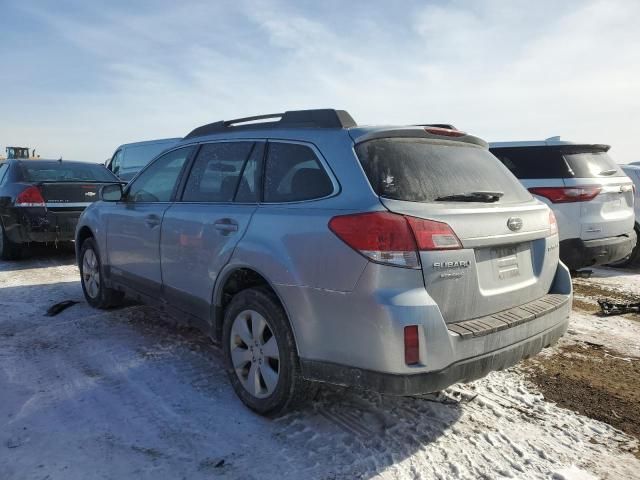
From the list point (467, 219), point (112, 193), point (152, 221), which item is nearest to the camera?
point (467, 219)

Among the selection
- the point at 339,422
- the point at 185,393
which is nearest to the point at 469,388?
the point at 339,422

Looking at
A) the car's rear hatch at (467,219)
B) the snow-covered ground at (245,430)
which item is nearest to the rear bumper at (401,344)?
the car's rear hatch at (467,219)

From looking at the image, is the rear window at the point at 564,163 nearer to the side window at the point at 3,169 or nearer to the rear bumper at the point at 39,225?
the rear bumper at the point at 39,225

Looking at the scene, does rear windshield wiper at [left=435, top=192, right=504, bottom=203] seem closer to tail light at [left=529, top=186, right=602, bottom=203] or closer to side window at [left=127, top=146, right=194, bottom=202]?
side window at [left=127, top=146, right=194, bottom=202]

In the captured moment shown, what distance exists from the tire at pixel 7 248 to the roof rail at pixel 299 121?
18.4ft

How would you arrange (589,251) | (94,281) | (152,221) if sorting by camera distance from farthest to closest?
(589,251) → (94,281) → (152,221)

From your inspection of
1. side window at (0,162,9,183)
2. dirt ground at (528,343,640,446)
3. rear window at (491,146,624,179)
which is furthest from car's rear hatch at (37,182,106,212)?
dirt ground at (528,343,640,446)

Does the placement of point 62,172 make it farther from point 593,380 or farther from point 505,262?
point 593,380

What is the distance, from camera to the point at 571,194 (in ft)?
20.1

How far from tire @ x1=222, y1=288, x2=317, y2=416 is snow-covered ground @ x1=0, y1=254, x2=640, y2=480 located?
5.3 inches

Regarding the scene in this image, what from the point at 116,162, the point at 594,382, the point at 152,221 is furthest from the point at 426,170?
the point at 116,162

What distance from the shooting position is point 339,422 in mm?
3043

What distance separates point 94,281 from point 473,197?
13.8ft

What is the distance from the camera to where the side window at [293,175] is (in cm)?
291
